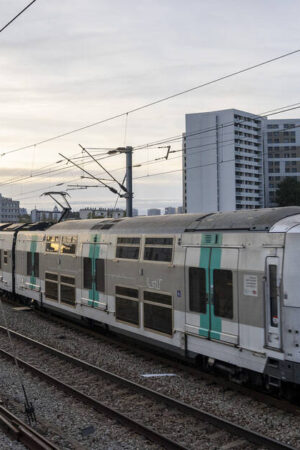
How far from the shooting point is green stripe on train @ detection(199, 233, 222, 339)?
374 inches

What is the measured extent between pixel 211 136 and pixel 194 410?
106534mm

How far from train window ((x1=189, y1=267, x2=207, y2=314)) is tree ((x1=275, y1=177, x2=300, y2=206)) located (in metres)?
83.1

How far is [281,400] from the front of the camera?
28.7ft

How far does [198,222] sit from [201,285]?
1.41m

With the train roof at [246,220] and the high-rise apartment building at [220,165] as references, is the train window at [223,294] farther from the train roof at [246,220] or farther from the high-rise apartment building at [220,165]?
the high-rise apartment building at [220,165]

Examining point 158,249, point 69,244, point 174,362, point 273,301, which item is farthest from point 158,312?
point 69,244

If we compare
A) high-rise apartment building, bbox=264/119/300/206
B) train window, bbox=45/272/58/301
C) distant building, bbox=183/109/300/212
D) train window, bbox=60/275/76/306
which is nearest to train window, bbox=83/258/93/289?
train window, bbox=60/275/76/306

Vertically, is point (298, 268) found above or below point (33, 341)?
above

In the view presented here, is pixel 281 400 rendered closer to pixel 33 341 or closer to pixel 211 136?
pixel 33 341

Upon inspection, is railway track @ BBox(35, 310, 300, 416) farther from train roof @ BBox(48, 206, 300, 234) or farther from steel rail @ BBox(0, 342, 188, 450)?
train roof @ BBox(48, 206, 300, 234)

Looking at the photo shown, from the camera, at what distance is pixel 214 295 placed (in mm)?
9523

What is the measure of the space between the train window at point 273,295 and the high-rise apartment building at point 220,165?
326ft

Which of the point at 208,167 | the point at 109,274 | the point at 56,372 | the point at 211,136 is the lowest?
the point at 56,372

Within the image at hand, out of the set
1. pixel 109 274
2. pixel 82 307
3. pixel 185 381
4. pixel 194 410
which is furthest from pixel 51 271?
pixel 194 410
